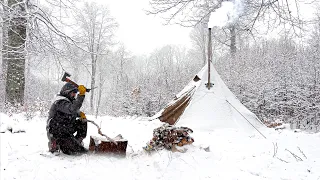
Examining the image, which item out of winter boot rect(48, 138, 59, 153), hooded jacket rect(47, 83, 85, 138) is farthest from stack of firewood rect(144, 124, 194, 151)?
winter boot rect(48, 138, 59, 153)

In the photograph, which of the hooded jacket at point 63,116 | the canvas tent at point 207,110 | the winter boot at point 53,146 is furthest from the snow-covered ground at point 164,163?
the canvas tent at point 207,110

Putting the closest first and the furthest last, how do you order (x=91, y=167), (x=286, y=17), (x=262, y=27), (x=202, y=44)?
(x=91, y=167) → (x=286, y=17) → (x=262, y=27) → (x=202, y=44)

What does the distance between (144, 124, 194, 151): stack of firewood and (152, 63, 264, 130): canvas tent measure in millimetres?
2569

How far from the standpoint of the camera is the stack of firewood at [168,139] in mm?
4254

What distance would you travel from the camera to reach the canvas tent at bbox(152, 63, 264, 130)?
710 cm

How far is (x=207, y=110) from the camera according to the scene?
24.1ft

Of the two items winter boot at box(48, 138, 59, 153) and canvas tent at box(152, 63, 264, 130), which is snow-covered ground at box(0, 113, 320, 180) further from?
canvas tent at box(152, 63, 264, 130)

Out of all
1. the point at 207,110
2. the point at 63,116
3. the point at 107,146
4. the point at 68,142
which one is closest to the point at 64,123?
the point at 63,116

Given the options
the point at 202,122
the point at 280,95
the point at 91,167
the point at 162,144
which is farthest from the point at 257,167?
the point at 280,95

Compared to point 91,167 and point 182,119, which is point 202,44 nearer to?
point 182,119

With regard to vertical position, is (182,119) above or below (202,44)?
below

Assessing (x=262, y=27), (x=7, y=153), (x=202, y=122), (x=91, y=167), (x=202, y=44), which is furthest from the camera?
(x=202, y=44)

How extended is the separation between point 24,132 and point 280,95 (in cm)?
1209

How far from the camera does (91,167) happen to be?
11.0 feet
